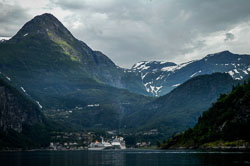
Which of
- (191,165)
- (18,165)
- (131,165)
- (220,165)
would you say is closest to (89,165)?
(131,165)

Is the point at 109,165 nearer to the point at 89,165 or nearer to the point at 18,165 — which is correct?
the point at 89,165

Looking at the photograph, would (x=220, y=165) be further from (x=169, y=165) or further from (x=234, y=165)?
(x=169, y=165)

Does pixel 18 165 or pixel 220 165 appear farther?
pixel 18 165

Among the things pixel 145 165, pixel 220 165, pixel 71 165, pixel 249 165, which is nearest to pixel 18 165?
pixel 71 165

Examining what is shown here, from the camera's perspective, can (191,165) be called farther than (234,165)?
Yes

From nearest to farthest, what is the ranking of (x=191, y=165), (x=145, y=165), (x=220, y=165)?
(x=220, y=165) → (x=191, y=165) → (x=145, y=165)

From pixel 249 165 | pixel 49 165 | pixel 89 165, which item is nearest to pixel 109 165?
pixel 89 165

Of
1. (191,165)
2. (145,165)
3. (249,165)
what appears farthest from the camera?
(145,165)

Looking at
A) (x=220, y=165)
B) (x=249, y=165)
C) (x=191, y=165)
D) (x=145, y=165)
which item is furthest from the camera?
(x=145, y=165)

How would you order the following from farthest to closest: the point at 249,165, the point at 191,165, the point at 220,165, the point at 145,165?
1. the point at 145,165
2. the point at 191,165
3. the point at 220,165
4. the point at 249,165
